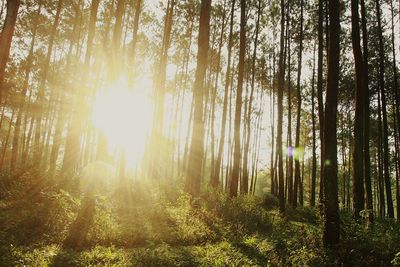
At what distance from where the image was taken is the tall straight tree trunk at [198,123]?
1340 cm

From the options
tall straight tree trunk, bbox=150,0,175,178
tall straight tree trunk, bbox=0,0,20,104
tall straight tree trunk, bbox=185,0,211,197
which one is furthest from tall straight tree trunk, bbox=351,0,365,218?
tall straight tree trunk, bbox=150,0,175,178

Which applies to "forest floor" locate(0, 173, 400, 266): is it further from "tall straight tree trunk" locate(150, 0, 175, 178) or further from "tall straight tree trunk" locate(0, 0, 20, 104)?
"tall straight tree trunk" locate(150, 0, 175, 178)

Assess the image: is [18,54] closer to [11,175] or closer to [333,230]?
[11,175]

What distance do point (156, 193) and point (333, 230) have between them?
9.34m

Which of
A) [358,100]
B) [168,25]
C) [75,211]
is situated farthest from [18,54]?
[358,100]

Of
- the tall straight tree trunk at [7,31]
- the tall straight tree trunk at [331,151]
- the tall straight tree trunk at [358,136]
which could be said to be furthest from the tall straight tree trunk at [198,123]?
the tall straight tree trunk at [7,31]

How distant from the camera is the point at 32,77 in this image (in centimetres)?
3050

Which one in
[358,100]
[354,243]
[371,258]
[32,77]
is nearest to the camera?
[371,258]

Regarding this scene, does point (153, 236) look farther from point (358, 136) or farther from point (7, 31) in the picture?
point (358, 136)

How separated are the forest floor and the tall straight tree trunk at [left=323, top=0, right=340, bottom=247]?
343mm

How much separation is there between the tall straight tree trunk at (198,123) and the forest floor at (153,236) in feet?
2.65

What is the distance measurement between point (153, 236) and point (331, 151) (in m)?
5.52

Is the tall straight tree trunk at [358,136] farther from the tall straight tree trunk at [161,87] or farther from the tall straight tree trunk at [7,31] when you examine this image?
the tall straight tree trunk at [161,87]

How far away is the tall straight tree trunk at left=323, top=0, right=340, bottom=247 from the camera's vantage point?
853cm
